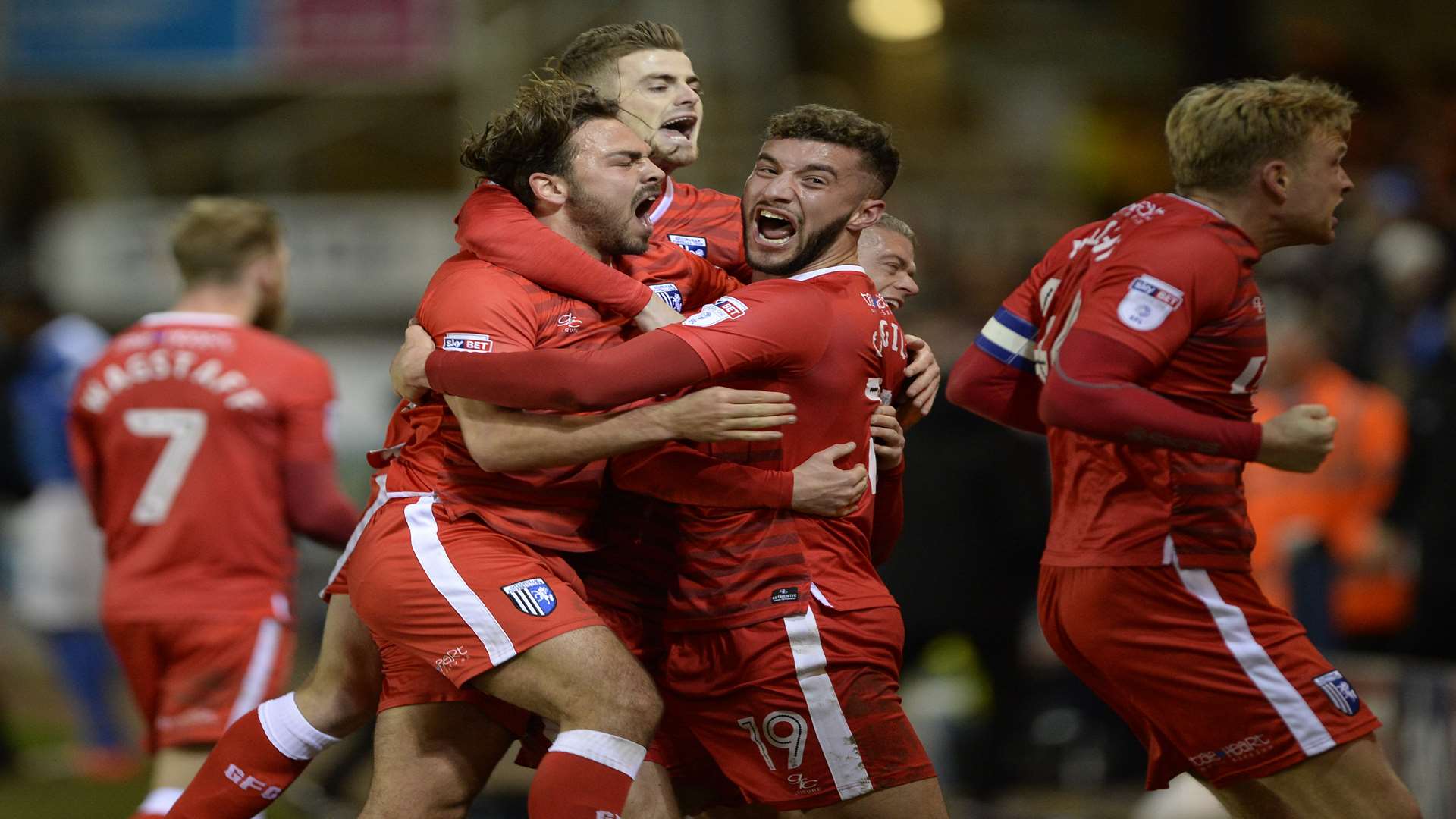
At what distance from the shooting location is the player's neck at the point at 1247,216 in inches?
168

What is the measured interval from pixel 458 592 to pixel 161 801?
2072 mm

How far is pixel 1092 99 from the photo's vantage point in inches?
649

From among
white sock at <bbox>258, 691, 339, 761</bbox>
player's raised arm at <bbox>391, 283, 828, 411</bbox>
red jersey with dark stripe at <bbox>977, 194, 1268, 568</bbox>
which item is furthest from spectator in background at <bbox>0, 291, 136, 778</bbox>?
red jersey with dark stripe at <bbox>977, 194, 1268, 568</bbox>

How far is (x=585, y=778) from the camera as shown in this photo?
12.8ft

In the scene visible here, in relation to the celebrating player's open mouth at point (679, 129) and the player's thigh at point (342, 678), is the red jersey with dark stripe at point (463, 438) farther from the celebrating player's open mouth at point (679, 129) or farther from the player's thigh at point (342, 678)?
the celebrating player's open mouth at point (679, 129)

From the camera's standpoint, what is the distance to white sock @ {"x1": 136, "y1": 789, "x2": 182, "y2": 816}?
5438mm

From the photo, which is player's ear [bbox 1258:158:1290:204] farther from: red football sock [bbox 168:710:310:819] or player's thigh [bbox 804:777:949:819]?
red football sock [bbox 168:710:310:819]

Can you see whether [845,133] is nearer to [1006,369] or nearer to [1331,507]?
[1006,369]

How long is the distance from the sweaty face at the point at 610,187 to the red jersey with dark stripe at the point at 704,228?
1.21 ft

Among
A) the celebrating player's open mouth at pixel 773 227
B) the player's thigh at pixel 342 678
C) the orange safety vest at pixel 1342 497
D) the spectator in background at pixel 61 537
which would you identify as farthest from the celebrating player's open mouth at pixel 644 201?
the spectator in background at pixel 61 537

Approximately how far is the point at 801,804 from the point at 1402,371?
647cm

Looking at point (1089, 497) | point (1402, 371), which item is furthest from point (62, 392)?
point (1402, 371)

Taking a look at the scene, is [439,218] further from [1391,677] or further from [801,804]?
[801,804]

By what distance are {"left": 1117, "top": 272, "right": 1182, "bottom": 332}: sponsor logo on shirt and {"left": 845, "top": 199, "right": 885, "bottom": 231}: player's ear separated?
69cm
